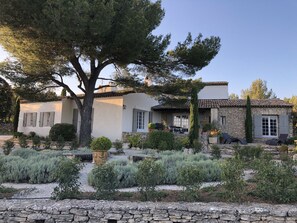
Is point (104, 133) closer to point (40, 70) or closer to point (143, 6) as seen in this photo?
point (40, 70)

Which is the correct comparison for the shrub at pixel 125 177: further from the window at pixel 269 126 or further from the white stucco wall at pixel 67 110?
the window at pixel 269 126

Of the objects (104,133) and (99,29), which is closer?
(99,29)

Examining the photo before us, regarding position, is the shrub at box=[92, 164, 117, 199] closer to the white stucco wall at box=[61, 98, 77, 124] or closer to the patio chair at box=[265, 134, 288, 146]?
the patio chair at box=[265, 134, 288, 146]

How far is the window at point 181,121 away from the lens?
22553 millimetres

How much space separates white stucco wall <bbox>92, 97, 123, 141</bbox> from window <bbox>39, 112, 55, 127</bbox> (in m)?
4.33

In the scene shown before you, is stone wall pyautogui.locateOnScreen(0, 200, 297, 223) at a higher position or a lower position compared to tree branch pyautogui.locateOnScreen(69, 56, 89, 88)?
lower

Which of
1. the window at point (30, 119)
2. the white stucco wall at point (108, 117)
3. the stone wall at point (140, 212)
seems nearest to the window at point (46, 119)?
the window at point (30, 119)

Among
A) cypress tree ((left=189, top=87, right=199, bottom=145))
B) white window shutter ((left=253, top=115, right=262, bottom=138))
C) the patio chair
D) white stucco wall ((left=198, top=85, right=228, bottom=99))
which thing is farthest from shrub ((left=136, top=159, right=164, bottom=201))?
white stucco wall ((left=198, top=85, right=228, bottom=99))

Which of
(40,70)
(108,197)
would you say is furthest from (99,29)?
(108,197)

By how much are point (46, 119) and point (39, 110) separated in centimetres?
129

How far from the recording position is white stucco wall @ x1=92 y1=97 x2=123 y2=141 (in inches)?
713

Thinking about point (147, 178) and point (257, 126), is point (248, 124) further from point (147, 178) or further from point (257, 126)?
point (147, 178)

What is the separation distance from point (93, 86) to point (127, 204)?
1192cm

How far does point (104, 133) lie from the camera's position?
18.6 metres
